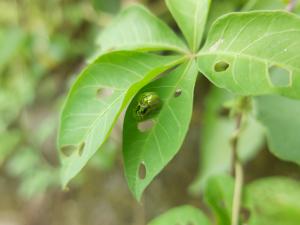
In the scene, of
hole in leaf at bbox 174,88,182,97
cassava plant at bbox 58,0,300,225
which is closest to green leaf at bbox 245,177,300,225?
cassava plant at bbox 58,0,300,225

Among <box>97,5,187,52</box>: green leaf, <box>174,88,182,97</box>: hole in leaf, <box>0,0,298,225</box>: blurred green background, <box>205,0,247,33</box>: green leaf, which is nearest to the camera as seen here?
<box>174,88,182,97</box>: hole in leaf

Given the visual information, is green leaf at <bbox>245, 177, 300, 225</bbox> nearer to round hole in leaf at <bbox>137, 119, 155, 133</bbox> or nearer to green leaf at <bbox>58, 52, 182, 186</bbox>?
round hole in leaf at <bbox>137, 119, 155, 133</bbox>

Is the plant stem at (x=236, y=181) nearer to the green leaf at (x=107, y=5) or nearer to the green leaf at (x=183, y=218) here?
the green leaf at (x=183, y=218)

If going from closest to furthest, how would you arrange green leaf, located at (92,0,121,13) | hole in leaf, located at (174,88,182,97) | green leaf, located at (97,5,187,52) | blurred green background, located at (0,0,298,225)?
1. hole in leaf, located at (174,88,182,97)
2. green leaf, located at (97,5,187,52)
3. green leaf, located at (92,0,121,13)
4. blurred green background, located at (0,0,298,225)

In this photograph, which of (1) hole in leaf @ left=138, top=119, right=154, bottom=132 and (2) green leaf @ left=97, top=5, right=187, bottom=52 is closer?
(1) hole in leaf @ left=138, top=119, right=154, bottom=132

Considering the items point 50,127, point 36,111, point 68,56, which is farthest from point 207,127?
point 36,111

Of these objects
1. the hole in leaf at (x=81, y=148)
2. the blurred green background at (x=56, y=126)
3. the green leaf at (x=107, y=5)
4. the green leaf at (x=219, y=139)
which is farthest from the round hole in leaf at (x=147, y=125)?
the blurred green background at (x=56, y=126)

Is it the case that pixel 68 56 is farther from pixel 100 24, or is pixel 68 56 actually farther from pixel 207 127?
pixel 207 127
